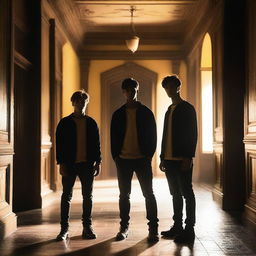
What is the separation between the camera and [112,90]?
38.1ft

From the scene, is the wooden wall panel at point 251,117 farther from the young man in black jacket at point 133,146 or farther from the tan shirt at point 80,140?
the tan shirt at point 80,140

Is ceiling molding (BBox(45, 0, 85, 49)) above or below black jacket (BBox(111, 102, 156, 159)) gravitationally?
above

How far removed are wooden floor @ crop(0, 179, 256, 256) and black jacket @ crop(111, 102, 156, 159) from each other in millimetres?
819

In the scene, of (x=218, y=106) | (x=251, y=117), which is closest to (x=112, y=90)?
(x=218, y=106)

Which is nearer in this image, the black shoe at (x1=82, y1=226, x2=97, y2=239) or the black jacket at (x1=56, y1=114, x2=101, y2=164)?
the black jacket at (x1=56, y1=114, x2=101, y2=164)

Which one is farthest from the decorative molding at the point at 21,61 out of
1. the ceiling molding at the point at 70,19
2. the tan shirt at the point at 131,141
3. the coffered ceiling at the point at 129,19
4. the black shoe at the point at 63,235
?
the black shoe at the point at 63,235

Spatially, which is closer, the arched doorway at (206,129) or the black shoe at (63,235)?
the black shoe at (63,235)

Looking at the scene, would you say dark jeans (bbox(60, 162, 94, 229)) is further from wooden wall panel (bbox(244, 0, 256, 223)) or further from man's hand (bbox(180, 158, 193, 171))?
wooden wall panel (bbox(244, 0, 256, 223))

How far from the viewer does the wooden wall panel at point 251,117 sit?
4926 millimetres

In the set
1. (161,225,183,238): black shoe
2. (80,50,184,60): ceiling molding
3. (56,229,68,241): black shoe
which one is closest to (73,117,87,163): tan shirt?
(56,229,68,241): black shoe

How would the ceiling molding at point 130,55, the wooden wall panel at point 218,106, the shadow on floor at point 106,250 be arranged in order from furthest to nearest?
the ceiling molding at point 130,55
the wooden wall panel at point 218,106
the shadow on floor at point 106,250

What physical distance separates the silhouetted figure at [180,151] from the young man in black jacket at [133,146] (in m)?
0.17

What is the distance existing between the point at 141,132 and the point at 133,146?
0.48ft

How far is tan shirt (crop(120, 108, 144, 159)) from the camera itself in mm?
3807
